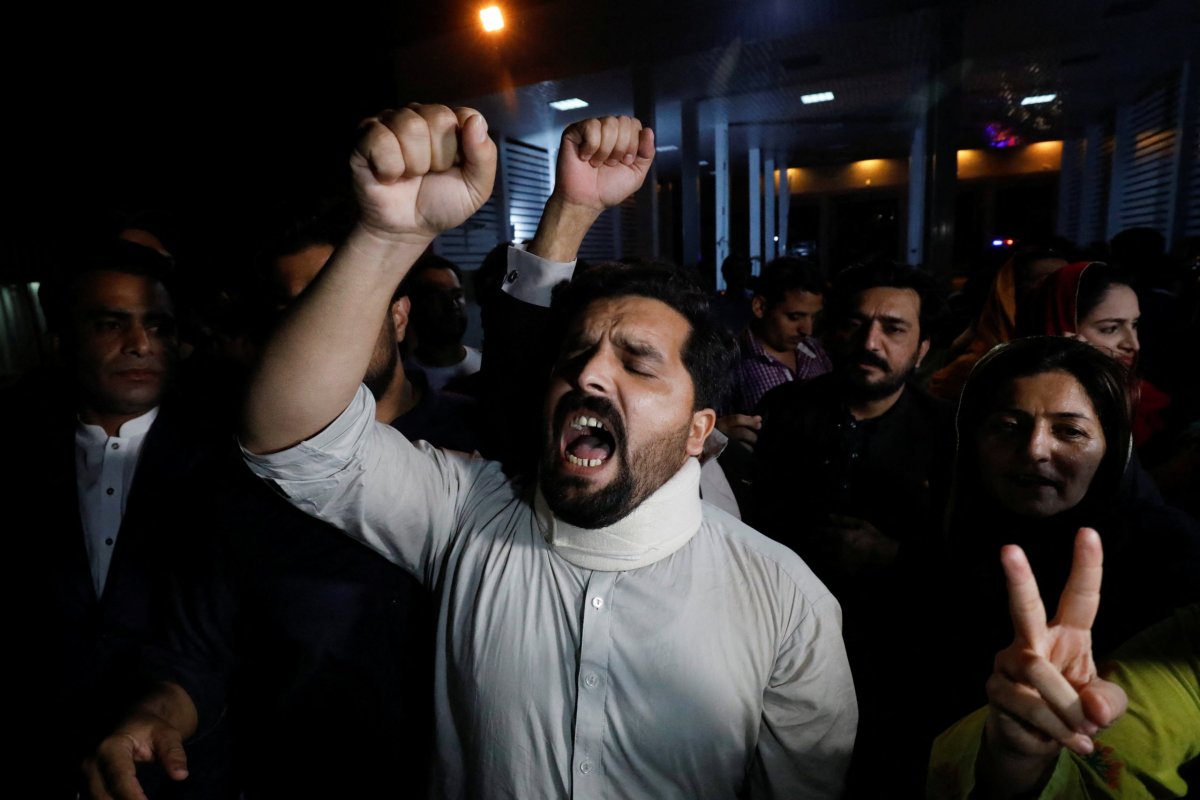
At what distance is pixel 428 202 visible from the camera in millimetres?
1051

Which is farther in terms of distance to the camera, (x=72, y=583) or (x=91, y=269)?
(x=91, y=269)

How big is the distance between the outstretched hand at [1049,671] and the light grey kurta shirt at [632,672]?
31 centimetres

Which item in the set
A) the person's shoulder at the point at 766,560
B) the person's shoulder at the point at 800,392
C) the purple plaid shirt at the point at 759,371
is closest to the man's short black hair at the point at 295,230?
the person's shoulder at the point at 766,560

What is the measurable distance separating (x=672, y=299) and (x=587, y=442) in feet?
1.25

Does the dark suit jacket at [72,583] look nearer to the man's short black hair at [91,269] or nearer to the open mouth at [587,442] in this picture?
the man's short black hair at [91,269]

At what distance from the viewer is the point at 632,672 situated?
1233 millimetres

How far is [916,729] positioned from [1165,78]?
11659 millimetres

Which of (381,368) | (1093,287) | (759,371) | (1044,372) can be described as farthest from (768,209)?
(381,368)

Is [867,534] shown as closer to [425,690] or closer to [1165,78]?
[425,690]

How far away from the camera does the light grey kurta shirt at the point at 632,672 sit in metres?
1.21

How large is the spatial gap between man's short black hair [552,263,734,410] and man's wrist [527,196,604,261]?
94 mm

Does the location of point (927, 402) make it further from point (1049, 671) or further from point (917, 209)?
point (917, 209)

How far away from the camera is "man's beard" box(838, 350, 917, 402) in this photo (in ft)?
8.57

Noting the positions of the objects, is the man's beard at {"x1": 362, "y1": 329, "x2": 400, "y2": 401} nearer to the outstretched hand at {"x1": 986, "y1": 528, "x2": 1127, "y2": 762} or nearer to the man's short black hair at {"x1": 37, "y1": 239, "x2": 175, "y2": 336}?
the man's short black hair at {"x1": 37, "y1": 239, "x2": 175, "y2": 336}
